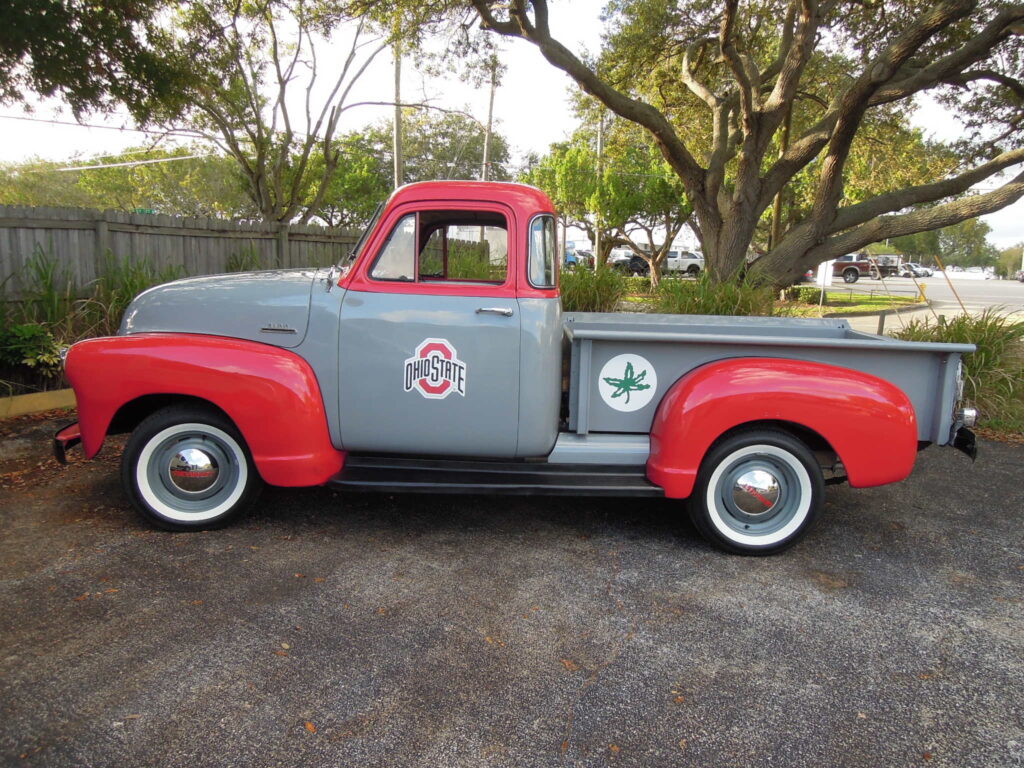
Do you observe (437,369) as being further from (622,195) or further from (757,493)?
(622,195)

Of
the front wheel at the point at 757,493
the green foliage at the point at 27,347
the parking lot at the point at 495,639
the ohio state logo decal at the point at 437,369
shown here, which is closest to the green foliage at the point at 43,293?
the green foliage at the point at 27,347

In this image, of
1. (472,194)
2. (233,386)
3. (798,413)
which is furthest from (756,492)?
(233,386)

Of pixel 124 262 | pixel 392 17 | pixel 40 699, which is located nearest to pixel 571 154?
pixel 392 17

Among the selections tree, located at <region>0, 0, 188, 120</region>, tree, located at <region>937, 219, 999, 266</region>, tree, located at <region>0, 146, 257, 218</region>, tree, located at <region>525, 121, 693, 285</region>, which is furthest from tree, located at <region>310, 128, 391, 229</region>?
tree, located at <region>937, 219, 999, 266</region>

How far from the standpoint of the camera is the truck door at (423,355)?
367 centimetres

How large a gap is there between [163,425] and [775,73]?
1395 centimetres

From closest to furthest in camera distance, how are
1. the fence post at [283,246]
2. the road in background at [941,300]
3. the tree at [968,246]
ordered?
the fence post at [283,246] < the road in background at [941,300] < the tree at [968,246]

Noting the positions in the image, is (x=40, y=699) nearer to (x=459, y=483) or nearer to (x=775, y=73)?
(x=459, y=483)

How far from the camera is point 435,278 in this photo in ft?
12.9

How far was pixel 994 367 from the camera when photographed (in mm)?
7129

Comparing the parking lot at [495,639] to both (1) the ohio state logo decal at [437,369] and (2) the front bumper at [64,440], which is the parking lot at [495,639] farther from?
(1) the ohio state logo decal at [437,369]

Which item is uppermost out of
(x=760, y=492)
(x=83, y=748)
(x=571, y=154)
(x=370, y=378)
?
(x=571, y=154)

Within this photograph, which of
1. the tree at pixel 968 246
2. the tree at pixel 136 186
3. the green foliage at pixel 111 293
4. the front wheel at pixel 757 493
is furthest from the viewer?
the tree at pixel 968 246

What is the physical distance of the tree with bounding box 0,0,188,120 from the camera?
19.8ft
